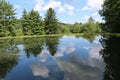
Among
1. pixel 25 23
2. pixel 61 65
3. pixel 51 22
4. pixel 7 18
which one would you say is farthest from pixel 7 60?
pixel 51 22

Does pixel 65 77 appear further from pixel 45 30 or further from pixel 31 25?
pixel 45 30

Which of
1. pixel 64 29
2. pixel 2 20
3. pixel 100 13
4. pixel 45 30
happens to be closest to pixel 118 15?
pixel 100 13

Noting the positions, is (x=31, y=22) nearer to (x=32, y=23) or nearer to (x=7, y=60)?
(x=32, y=23)

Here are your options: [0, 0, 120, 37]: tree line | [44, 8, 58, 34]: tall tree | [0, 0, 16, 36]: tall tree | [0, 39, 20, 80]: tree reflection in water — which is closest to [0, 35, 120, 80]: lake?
[0, 39, 20, 80]: tree reflection in water

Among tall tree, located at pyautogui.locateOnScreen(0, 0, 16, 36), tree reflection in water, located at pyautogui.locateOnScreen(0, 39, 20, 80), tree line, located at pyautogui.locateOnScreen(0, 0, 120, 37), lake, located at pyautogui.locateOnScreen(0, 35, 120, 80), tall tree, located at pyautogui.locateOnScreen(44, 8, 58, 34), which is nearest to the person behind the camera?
lake, located at pyautogui.locateOnScreen(0, 35, 120, 80)

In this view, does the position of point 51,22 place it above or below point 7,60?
above

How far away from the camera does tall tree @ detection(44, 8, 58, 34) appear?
89.8m

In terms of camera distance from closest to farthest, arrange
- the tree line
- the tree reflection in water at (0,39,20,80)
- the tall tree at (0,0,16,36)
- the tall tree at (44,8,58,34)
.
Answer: the tree reflection in water at (0,39,20,80), the tree line, the tall tree at (0,0,16,36), the tall tree at (44,8,58,34)

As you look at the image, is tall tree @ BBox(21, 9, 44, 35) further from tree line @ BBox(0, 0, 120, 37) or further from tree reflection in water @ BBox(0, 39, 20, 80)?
tree reflection in water @ BBox(0, 39, 20, 80)

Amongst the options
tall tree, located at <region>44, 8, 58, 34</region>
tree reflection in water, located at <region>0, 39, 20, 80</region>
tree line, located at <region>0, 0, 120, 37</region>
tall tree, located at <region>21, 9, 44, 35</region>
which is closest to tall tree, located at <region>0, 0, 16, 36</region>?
tree line, located at <region>0, 0, 120, 37</region>

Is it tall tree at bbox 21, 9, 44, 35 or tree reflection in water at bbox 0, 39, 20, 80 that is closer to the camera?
tree reflection in water at bbox 0, 39, 20, 80

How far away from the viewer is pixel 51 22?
90812mm

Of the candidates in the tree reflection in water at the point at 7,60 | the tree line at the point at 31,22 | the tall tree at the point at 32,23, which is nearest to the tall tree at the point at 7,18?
the tree line at the point at 31,22

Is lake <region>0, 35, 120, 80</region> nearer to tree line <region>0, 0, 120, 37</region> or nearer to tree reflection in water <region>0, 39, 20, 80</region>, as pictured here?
tree reflection in water <region>0, 39, 20, 80</region>
